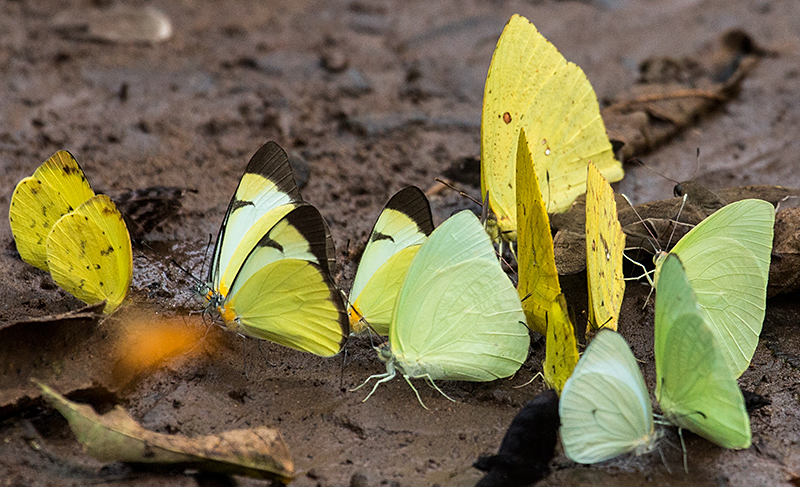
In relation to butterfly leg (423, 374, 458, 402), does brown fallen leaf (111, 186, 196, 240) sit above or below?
above

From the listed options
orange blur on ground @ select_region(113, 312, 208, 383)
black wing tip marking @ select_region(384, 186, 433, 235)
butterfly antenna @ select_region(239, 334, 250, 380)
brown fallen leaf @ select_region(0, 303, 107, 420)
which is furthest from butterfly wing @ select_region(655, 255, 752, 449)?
brown fallen leaf @ select_region(0, 303, 107, 420)

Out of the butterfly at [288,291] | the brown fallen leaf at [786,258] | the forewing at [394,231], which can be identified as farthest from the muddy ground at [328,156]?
the forewing at [394,231]

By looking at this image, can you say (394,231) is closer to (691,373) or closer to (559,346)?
(559,346)

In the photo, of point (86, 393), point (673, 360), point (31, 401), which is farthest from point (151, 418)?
point (673, 360)

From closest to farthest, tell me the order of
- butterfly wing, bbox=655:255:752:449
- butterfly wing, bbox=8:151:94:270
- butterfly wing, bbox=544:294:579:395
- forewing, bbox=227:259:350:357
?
butterfly wing, bbox=655:255:752:449 → butterfly wing, bbox=544:294:579:395 → forewing, bbox=227:259:350:357 → butterfly wing, bbox=8:151:94:270

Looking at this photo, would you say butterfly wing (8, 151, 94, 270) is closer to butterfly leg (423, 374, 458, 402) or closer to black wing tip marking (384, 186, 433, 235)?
black wing tip marking (384, 186, 433, 235)

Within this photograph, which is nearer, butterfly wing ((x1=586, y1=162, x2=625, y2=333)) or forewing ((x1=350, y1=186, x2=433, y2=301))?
butterfly wing ((x1=586, y1=162, x2=625, y2=333))

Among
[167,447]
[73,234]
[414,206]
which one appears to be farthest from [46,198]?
[414,206]
